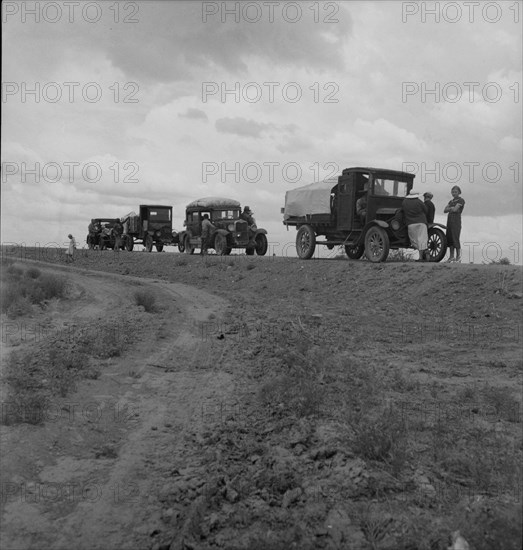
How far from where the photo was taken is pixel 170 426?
598cm

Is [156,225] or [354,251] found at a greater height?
[156,225]

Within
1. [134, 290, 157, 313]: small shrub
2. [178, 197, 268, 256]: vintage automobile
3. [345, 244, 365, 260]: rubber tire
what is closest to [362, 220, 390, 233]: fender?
[345, 244, 365, 260]: rubber tire

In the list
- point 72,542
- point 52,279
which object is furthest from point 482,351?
point 52,279

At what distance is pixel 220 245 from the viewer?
28.1 meters

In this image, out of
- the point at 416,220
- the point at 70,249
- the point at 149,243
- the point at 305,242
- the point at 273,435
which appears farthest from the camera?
the point at 149,243

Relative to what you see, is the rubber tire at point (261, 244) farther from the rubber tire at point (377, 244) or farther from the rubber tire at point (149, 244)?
the rubber tire at point (377, 244)

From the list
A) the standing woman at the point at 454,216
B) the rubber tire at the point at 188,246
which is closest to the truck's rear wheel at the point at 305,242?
the standing woman at the point at 454,216

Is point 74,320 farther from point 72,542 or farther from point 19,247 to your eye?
point 19,247

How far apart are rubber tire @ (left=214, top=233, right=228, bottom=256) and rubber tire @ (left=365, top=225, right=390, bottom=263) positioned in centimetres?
1132

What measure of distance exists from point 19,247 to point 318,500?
53.6 metres

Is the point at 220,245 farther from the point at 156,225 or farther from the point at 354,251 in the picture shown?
the point at 156,225

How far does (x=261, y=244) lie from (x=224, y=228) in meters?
1.87

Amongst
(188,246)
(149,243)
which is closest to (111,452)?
(188,246)

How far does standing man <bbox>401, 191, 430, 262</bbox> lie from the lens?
53.0 feet
